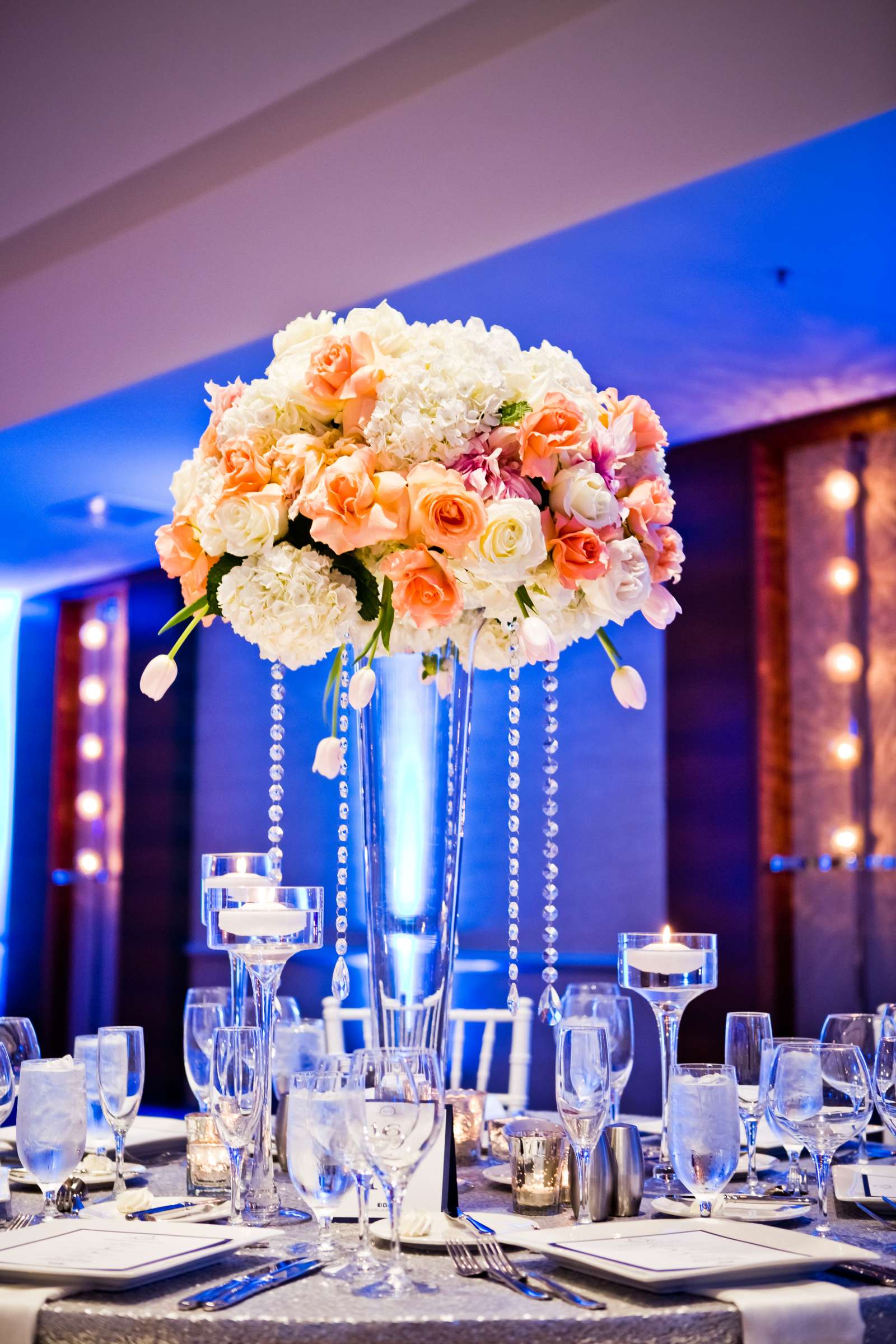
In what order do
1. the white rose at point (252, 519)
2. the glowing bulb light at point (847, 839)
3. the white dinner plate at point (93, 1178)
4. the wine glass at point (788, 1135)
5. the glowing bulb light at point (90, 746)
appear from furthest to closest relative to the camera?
the glowing bulb light at point (90, 746)
the glowing bulb light at point (847, 839)
the white dinner plate at point (93, 1178)
the wine glass at point (788, 1135)
the white rose at point (252, 519)

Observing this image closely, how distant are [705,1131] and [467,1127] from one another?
0.60 m

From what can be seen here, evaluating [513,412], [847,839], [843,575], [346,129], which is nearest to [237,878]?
[513,412]

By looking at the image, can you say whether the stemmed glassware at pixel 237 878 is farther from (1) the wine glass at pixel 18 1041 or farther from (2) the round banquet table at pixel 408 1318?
(2) the round banquet table at pixel 408 1318

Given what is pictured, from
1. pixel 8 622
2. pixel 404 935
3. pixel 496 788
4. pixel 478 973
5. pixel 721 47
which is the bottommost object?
pixel 478 973

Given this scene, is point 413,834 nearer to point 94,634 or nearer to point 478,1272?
point 478,1272

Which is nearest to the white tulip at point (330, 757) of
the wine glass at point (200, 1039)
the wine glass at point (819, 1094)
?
the wine glass at point (200, 1039)

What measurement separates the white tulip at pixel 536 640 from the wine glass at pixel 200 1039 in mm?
730

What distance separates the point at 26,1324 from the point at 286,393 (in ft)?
3.45

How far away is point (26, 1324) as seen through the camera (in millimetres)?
1283

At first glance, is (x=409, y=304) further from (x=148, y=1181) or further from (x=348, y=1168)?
(x=348, y=1168)

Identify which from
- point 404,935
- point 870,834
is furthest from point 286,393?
point 870,834

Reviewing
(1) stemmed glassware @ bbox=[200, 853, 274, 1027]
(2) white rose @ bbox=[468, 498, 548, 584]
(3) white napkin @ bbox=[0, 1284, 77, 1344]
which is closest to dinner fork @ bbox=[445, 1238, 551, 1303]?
(3) white napkin @ bbox=[0, 1284, 77, 1344]

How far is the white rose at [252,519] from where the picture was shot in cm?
167

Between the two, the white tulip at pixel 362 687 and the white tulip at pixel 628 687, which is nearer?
the white tulip at pixel 362 687
